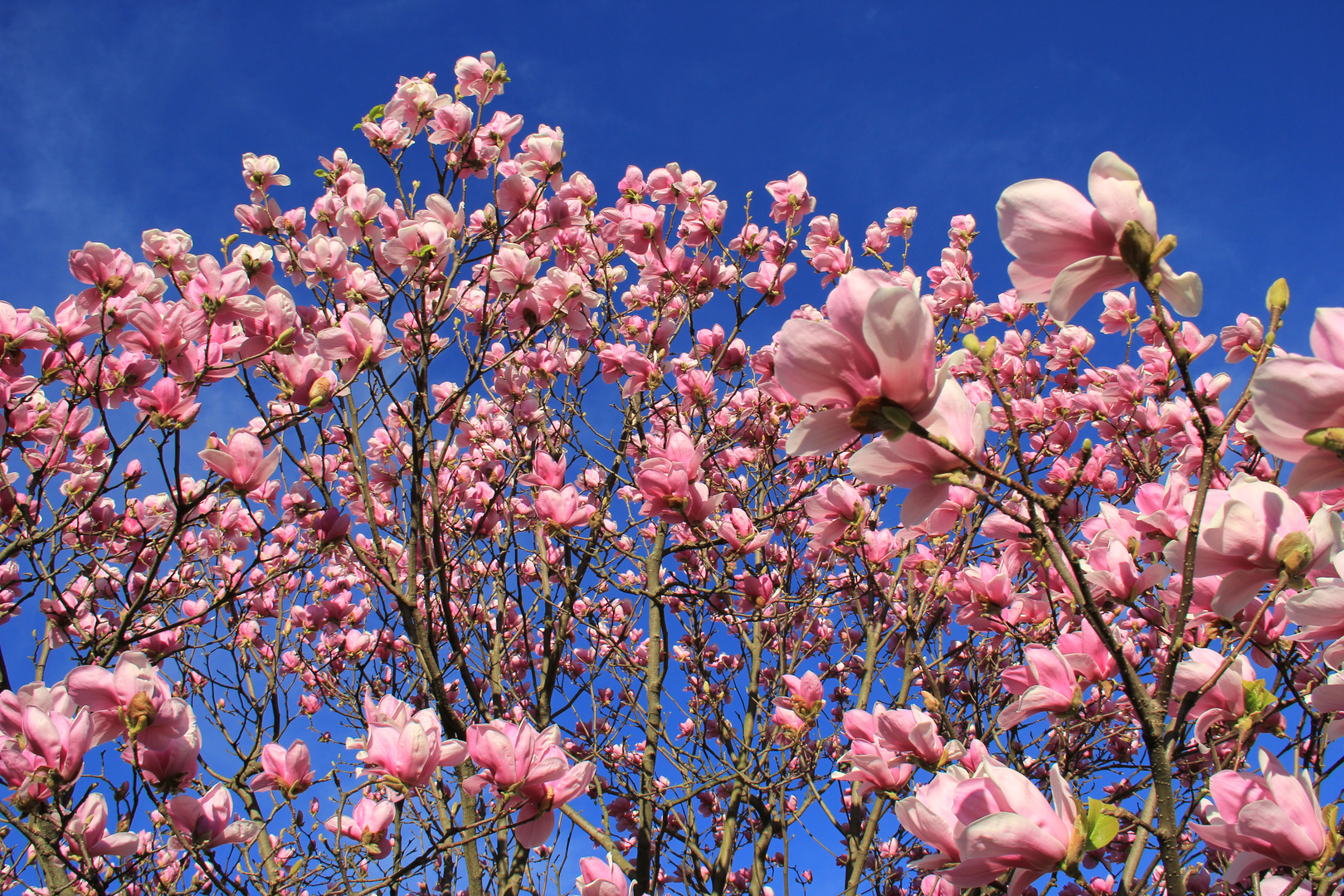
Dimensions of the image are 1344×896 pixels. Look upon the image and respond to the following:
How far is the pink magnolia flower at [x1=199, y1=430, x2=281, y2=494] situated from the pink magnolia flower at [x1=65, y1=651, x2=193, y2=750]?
65 cm

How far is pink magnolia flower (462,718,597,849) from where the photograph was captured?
64.7 inches

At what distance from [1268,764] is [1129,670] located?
13.5 inches

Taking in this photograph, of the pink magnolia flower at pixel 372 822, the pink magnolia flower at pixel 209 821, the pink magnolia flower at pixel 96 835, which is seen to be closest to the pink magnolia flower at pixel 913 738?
the pink magnolia flower at pixel 372 822

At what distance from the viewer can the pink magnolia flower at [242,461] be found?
7.12 ft

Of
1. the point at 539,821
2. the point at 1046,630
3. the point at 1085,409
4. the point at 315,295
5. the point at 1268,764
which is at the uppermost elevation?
the point at 315,295

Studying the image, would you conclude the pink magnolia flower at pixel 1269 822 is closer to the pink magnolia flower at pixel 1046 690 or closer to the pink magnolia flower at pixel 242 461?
the pink magnolia flower at pixel 1046 690

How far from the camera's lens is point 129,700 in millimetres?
1612

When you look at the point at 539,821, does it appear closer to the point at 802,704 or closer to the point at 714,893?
the point at 802,704

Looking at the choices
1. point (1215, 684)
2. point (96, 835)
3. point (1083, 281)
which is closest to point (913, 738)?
point (1215, 684)

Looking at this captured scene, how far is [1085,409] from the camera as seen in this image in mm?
3887

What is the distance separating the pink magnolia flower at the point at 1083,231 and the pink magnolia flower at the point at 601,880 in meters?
1.72

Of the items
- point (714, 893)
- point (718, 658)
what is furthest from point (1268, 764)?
point (718, 658)

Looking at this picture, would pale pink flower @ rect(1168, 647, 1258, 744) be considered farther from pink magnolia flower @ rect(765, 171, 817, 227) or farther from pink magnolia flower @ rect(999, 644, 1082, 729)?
pink magnolia flower @ rect(765, 171, 817, 227)

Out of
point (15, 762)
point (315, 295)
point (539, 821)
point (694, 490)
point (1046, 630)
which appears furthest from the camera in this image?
point (315, 295)
